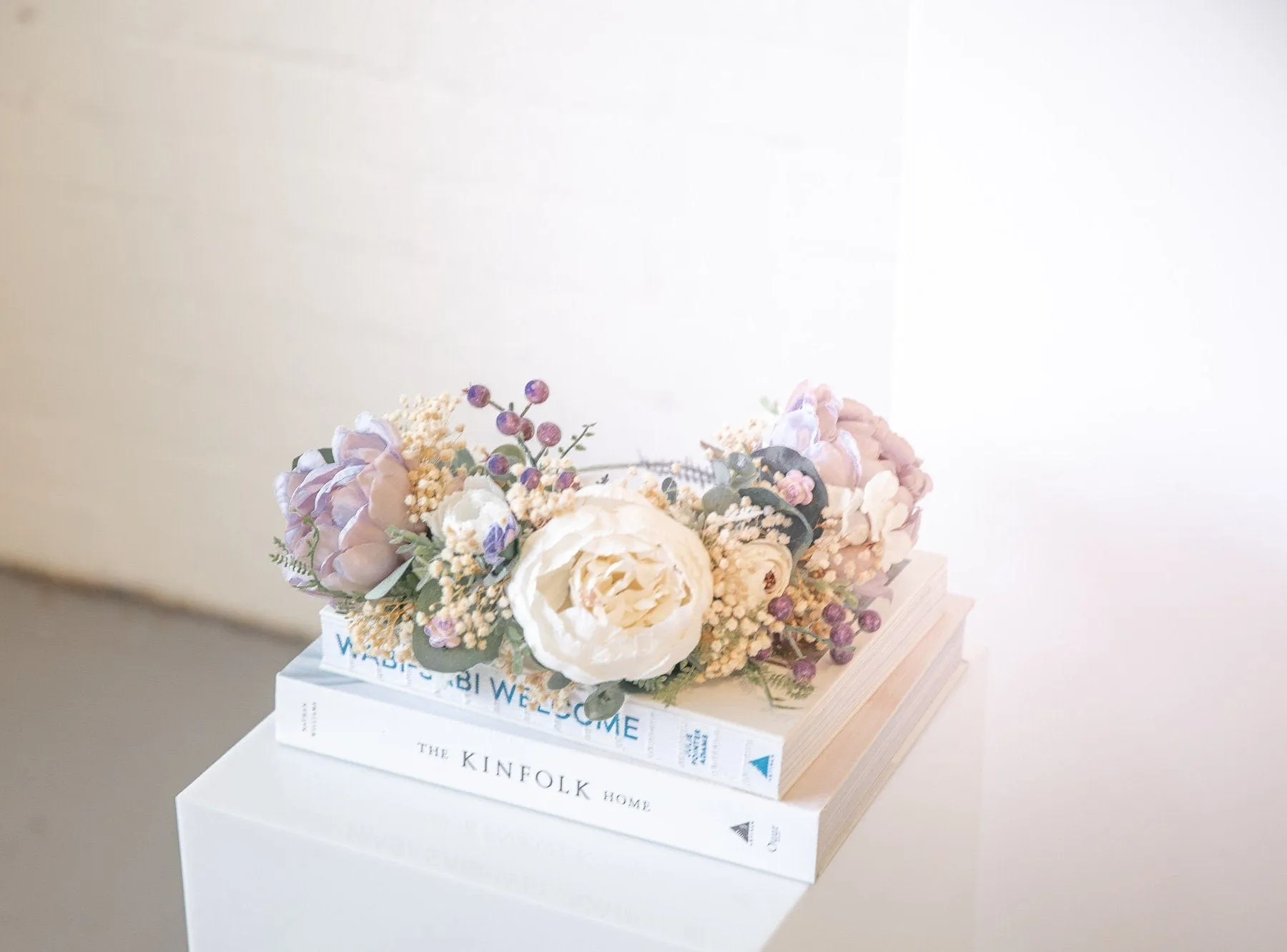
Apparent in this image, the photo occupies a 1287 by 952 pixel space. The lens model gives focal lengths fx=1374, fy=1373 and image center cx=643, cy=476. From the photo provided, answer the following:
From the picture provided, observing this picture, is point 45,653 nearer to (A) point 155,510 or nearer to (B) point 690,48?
(A) point 155,510

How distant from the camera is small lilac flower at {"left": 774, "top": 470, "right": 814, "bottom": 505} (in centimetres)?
87

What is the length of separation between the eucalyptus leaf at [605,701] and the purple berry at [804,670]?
0.11m

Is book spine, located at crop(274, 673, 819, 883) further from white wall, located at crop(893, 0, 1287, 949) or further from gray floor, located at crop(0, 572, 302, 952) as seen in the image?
gray floor, located at crop(0, 572, 302, 952)

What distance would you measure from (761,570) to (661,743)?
5.0 inches

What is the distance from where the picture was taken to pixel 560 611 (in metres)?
0.80

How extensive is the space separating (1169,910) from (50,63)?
1.72m

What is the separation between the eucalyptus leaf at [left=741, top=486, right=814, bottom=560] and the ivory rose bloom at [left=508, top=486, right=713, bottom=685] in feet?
0.28

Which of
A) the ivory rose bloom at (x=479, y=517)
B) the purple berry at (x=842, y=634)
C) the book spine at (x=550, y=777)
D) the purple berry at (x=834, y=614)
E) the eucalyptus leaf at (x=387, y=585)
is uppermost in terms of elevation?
the ivory rose bloom at (x=479, y=517)

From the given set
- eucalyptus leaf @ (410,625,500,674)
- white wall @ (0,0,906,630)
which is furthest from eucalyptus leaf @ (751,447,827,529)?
white wall @ (0,0,906,630)

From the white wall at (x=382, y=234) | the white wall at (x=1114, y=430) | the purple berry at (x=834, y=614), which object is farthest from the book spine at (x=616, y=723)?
the white wall at (x=382, y=234)

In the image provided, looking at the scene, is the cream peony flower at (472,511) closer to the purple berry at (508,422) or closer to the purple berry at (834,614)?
the purple berry at (508,422)

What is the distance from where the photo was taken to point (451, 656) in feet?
2.73

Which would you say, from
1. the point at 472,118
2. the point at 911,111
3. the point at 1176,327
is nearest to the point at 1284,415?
the point at 1176,327

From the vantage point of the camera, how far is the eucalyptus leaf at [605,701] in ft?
2.72
